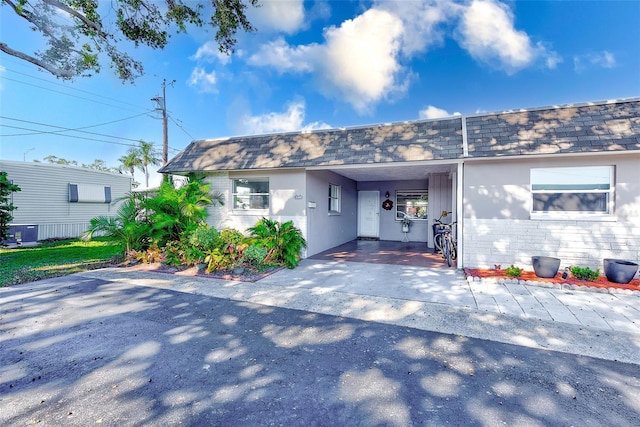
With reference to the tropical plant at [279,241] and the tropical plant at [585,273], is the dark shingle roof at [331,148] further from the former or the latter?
the tropical plant at [585,273]

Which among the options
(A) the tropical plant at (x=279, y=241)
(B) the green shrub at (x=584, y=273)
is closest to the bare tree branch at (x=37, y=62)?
(A) the tropical plant at (x=279, y=241)

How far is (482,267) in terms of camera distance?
6789mm

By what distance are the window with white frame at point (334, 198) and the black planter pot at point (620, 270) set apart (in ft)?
24.4

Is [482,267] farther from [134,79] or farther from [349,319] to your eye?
[134,79]

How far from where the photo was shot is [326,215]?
33.0 ft

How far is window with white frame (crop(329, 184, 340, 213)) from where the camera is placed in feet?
35.0

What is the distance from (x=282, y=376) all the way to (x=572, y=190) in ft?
24.0

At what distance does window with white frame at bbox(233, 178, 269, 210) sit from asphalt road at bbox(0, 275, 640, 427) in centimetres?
545

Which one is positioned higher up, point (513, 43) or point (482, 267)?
point (513, 43)

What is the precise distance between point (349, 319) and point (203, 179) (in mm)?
7445

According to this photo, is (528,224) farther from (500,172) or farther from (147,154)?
(147,154)

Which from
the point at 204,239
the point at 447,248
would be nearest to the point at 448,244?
the point at 447,248

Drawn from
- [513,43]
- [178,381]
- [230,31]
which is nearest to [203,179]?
[230,31]

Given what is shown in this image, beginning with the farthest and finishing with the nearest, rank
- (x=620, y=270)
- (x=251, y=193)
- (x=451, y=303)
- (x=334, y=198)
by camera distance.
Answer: (x=334, y=198) → (x=251, y=193) → (x=620, y=270) → (x=451, y=303)
